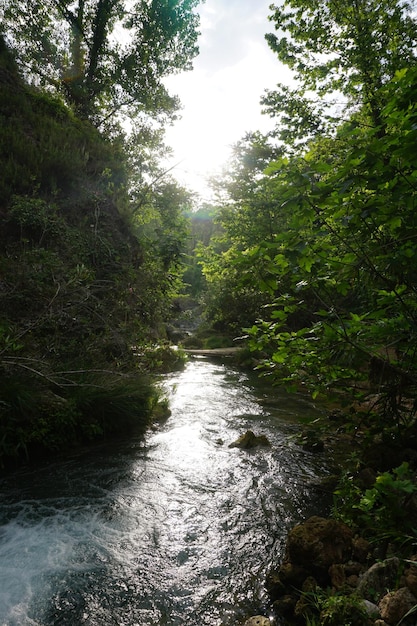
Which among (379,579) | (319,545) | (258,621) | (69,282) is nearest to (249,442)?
(319,545)

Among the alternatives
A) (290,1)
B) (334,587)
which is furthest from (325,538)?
(290,1)

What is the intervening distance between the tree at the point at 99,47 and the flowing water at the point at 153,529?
15345 millimetres

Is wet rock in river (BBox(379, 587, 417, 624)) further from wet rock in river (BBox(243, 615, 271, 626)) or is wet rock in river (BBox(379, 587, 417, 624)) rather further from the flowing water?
the flowing water

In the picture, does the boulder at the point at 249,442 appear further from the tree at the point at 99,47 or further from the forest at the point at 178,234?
the tree at the point at 99,47

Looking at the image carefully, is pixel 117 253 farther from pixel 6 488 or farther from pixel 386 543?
pixel 386 543

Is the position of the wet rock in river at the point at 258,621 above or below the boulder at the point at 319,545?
below

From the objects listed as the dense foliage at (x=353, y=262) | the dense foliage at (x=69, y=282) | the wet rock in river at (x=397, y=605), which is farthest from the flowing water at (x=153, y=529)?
the dense foliage at (x=353, y=262)

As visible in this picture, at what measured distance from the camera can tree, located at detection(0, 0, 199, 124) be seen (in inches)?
586

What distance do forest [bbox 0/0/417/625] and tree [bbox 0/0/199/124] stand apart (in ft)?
0.25

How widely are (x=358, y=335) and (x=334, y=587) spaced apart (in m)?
1.92

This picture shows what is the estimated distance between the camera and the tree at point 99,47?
48.8ft

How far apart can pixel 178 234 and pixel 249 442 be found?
8809mm

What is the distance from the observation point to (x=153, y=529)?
12.2 feet

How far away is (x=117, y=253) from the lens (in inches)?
393
